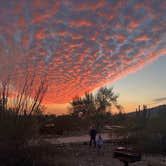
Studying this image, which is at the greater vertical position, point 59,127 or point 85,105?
point 85,105

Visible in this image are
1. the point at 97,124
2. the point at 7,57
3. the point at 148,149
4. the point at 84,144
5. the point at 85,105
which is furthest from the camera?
the point at 85,105

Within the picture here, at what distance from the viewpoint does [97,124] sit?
3775cm

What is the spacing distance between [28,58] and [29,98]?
297 cm

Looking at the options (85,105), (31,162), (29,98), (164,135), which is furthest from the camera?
(85,105)

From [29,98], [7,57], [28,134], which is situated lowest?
[28,134]

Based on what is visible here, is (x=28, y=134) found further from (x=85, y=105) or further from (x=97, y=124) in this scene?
(x=85, y=105)

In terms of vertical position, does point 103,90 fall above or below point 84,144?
above

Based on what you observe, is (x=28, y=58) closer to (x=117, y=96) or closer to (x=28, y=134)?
(x=28, y=134)

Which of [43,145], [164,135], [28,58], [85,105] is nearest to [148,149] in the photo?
[164,135]

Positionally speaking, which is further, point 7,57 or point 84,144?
point 84,144

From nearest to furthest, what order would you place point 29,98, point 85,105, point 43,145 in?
point 43,145 → point 29,98 → point 85,105

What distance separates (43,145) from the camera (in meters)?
10.5

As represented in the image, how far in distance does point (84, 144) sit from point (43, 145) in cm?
986

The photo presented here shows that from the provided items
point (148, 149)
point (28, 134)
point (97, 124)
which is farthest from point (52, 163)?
point (97, 124)
